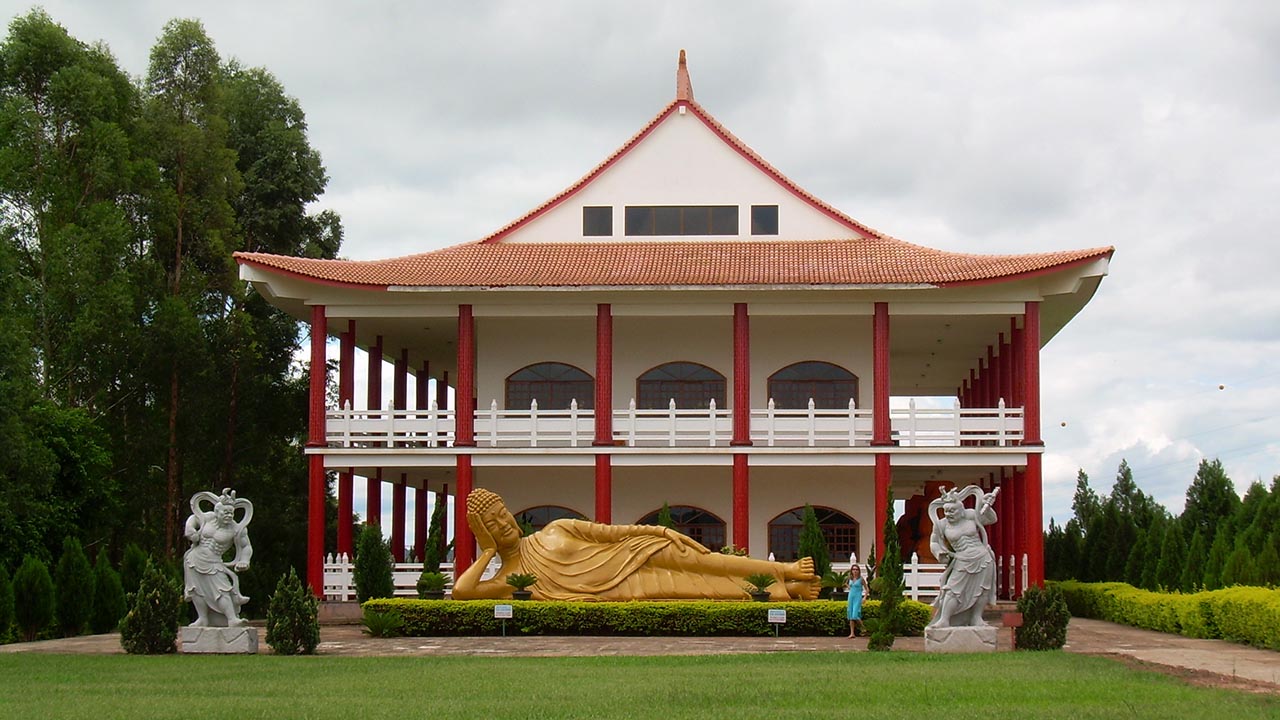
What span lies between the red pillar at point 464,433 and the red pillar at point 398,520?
6.52 m

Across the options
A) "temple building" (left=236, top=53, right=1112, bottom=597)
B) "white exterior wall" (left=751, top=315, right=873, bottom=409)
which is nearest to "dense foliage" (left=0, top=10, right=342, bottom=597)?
"temple building" (left=236, top=53, right=1112, bottom=597)

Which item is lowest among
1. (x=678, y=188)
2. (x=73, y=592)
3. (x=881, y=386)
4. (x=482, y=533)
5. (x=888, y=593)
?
(x=73, y=592)

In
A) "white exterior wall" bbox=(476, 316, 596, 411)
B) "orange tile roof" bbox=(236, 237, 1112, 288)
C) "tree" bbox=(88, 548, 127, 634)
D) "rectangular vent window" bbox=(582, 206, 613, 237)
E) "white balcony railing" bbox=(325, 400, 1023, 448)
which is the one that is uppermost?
"rectangular vent window" bbox=(582, 206, 613, 237)

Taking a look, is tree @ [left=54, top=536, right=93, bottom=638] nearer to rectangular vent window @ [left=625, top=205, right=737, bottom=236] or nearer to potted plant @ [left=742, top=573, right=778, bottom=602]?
potted plant @ [left=742, top=573, right=778, bottom=602]

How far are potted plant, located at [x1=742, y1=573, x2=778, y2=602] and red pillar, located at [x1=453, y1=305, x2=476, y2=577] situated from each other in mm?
6728

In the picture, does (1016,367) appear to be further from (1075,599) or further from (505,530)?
(505,530)

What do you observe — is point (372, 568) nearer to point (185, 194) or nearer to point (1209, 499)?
point (185, 194)

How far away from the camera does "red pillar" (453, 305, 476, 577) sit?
30000 millimetres

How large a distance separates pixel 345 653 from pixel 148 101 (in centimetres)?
2494

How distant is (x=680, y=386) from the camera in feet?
111

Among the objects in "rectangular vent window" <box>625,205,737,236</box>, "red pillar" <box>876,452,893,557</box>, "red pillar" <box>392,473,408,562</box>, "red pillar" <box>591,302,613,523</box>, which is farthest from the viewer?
"red pillar" <box>392,473,408,562</box>

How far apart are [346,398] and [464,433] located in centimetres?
315

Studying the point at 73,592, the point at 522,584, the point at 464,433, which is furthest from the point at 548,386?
the point at 73,592

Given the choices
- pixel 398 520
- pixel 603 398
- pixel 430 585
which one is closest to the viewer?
pixel 430 585
